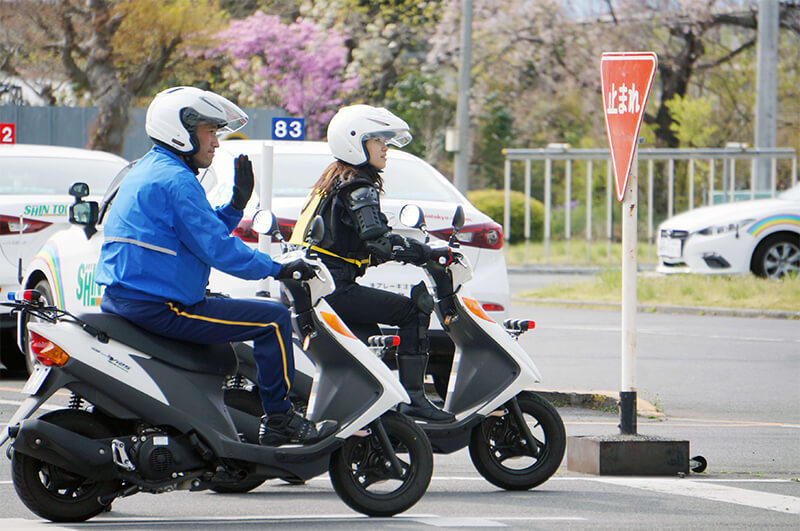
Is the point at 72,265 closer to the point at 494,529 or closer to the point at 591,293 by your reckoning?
the point at 494,529

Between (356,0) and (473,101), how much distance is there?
441 centimetres

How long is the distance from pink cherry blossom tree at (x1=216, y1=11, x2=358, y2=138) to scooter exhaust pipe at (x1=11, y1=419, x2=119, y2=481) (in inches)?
1282

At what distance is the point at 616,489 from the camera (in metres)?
7.41

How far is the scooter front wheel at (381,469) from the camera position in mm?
6445

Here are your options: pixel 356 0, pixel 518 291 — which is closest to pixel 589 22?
pixel 356 0

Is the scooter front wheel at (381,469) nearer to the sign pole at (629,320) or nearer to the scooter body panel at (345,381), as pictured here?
the scooter body panel at (345,381)

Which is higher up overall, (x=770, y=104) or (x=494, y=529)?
(x=770, y=104)

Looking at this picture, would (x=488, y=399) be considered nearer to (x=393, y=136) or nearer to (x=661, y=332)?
(x=393, y=136)

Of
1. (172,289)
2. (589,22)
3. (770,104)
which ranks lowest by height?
(172,289)

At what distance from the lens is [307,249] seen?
6668 mm

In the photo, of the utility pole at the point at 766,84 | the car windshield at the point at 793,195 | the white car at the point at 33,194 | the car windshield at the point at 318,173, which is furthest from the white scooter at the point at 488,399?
the utility pole at the point at 766,84

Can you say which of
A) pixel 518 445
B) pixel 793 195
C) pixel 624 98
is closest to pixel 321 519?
pixel 518 445

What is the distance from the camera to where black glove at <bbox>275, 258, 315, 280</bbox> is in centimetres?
616

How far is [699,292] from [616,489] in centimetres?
1262
